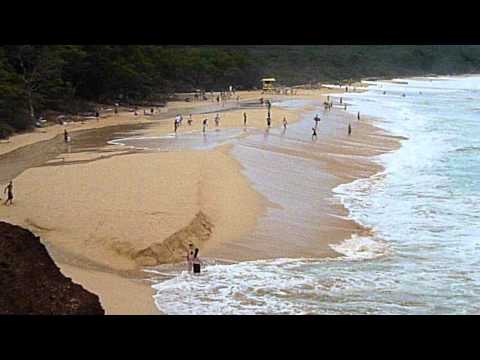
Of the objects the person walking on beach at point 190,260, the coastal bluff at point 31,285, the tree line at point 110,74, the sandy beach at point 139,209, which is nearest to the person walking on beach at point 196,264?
the person walking on beach at point 190,260

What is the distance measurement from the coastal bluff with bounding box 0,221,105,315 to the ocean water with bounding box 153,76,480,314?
2.98 metres

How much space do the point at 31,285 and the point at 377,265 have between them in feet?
25.1

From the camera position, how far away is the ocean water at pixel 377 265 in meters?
9.81

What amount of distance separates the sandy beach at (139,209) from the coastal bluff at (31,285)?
253cm

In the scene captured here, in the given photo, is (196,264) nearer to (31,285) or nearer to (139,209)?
(139,209)

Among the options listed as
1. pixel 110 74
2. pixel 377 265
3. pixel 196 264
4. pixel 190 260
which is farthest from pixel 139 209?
pixel 110 74

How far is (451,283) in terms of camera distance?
428 inches

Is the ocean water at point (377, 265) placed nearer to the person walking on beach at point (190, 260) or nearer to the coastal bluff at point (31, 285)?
the person walking on beach at point (190, 260)

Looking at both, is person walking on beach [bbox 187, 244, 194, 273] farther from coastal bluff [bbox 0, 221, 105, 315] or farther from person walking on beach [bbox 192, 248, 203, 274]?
coastal bluff [bbox 0, 221, 105, 315]

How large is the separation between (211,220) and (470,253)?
219 inches

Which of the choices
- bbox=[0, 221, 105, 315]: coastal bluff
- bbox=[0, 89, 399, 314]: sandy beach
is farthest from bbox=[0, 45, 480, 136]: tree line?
bbox=[0, 89, 399, 314]: sandy beach

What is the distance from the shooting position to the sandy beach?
11.7 m

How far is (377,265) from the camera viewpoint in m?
11.9
